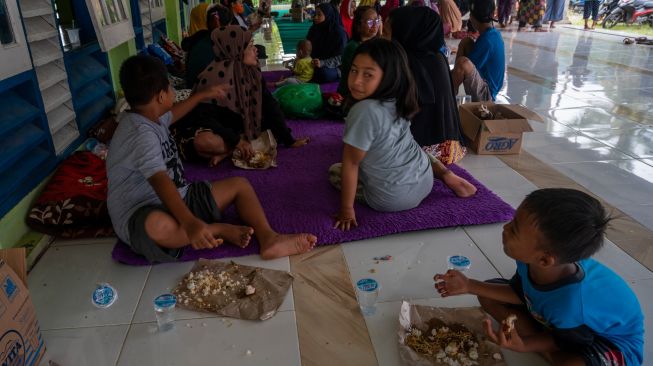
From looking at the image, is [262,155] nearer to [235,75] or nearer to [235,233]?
[235,75]

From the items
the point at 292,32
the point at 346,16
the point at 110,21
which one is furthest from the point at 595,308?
the point at 292,32

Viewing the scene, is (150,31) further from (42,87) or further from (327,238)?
(327,238)

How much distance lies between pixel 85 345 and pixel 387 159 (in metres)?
1.45

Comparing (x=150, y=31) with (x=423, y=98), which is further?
(x=150, y=31)

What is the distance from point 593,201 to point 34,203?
2341 mm

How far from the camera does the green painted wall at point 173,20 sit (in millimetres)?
6129

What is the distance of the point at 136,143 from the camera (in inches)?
73.6

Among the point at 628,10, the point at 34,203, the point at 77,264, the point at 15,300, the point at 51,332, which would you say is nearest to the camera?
the point at 15,300

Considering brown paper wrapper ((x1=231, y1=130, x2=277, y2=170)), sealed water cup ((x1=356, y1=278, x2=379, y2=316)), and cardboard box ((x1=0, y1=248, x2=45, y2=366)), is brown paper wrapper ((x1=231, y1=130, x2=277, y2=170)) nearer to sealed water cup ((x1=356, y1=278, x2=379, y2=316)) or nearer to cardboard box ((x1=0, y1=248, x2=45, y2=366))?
sealed water cup ((x1=356, y1=278, x2=379, y2=316))

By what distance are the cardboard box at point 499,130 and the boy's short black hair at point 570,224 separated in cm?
206

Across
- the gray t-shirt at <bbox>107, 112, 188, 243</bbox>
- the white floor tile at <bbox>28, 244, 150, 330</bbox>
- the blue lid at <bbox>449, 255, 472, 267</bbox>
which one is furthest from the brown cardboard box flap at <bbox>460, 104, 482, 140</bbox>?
the white floor tile at <bbox>28, 244, 150, 330</bbox>

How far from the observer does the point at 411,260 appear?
2.08 metres

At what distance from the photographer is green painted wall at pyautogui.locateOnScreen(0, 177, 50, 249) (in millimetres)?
2039

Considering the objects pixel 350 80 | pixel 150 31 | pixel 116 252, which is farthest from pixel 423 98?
pixel 150 31
